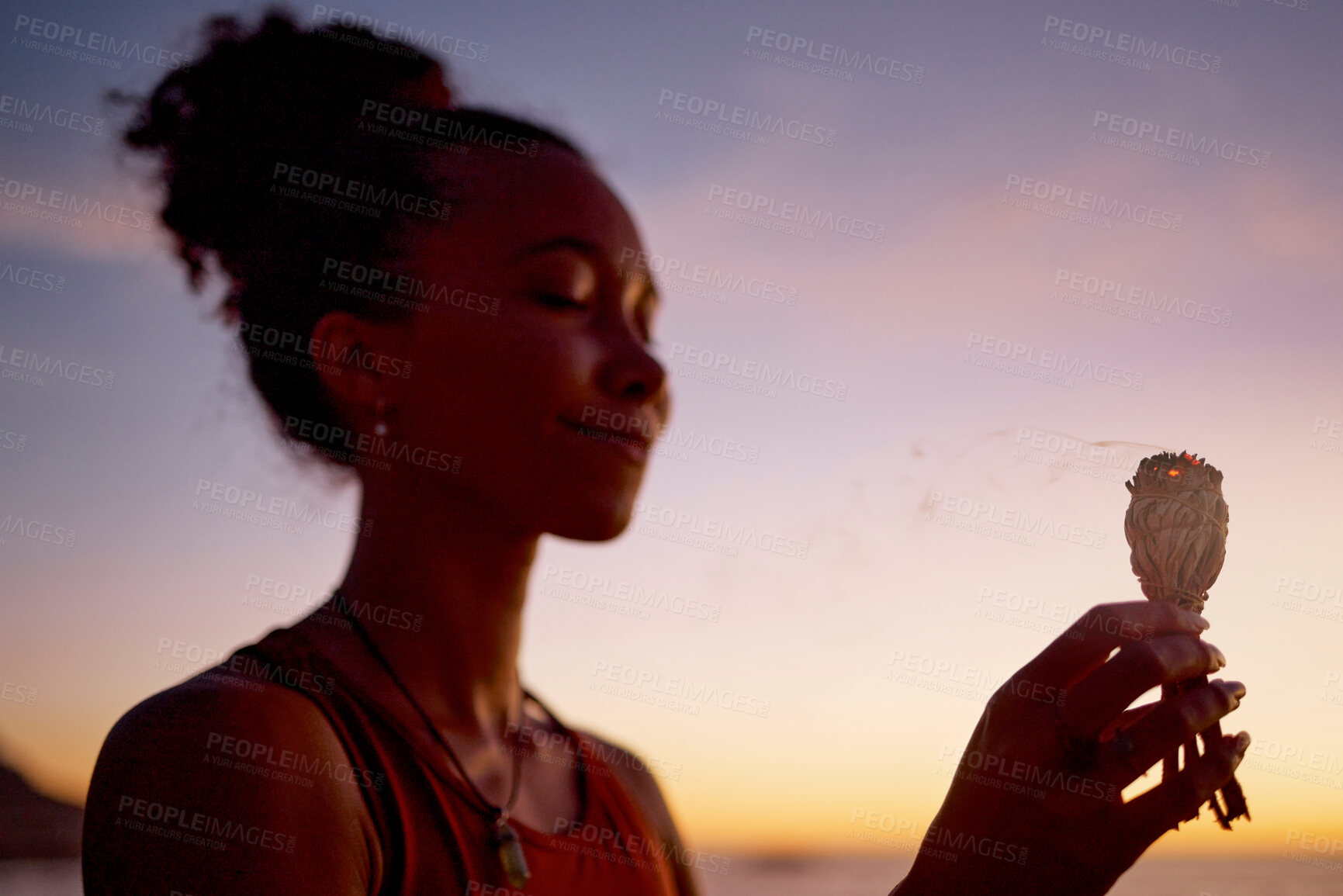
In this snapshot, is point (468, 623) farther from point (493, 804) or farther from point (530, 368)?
point (530, 368)

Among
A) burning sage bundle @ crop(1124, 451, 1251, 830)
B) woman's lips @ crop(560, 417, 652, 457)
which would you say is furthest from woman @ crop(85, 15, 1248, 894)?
burning sage bundle @ crop(1124, 451, 1251, 830)

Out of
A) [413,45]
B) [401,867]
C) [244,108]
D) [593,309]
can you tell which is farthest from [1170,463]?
[244,108]

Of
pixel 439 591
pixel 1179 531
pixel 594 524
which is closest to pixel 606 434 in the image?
pixel 594 524

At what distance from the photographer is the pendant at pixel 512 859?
193cm

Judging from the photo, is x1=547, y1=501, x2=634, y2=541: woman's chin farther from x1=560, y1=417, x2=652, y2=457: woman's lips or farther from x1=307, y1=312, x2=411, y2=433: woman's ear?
x1=307, y1=312, x2=411, y2=433: woman's ear

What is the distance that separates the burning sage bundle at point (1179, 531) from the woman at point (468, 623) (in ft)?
1.62

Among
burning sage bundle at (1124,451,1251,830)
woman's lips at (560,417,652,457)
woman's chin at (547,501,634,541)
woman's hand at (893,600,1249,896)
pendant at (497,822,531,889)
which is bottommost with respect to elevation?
pendant at (497,822,531,889)

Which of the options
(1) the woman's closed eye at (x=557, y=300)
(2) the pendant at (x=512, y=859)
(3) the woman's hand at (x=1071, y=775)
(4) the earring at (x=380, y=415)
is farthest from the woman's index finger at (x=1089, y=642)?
(4) the earring at (x=380, y=415)

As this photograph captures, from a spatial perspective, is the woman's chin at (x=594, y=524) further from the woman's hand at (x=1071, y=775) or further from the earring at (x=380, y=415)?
the woman's hand at (x=1071, y=775)

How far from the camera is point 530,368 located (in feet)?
6.97

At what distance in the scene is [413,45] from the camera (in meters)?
2.89

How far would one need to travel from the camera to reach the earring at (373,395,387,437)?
2291 mm

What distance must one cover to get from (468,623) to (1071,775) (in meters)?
1.43

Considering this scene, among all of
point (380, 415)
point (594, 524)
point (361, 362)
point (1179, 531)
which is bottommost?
point (594, 524)
